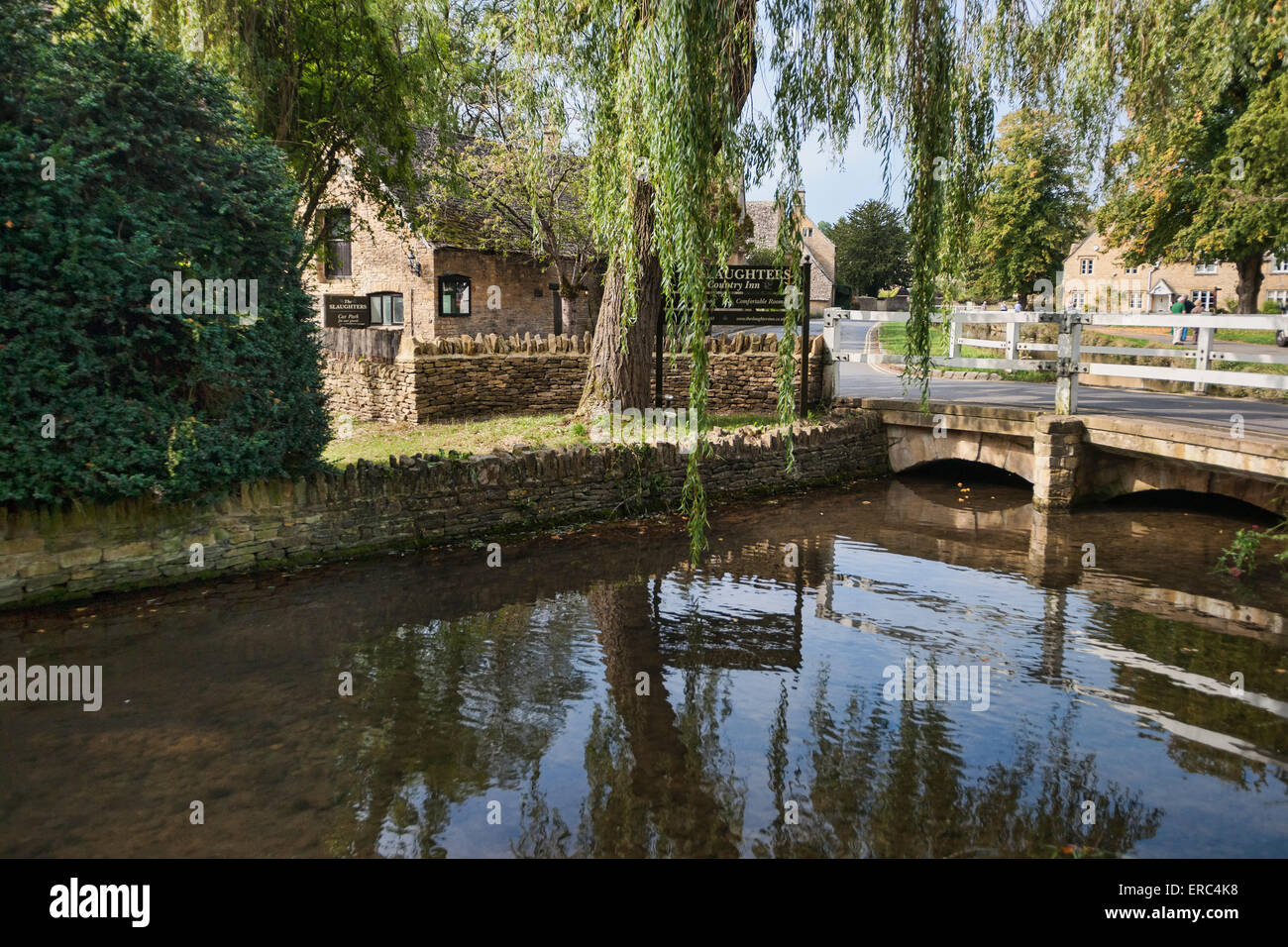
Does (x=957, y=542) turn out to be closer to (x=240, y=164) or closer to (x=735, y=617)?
(x=735, y=617)

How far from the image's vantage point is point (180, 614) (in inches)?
298

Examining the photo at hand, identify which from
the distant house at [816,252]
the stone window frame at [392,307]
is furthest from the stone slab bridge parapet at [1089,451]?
the distant house at [816,252]

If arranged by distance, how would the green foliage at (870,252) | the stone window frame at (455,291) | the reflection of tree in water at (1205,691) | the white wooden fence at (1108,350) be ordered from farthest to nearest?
1. the green foliage at (870,252)
2. the stone window frame at (455,291)
3. the white wooden fence at (1108,350)
4. the reflection of tree in water at (1205,691)

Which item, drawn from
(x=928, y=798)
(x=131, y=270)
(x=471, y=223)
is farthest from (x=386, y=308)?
(x=928, y=798)

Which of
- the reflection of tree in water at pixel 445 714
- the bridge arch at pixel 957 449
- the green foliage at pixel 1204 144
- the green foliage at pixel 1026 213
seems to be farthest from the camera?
the green foliage at pixel 1026 213

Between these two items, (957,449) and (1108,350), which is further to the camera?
(957,449)

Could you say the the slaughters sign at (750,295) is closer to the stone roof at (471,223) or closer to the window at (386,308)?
the stone roof at (471,223)

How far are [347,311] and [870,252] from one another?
4864 centimetres

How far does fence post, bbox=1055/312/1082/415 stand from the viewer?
12.0 metres

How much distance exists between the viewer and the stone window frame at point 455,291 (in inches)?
1136

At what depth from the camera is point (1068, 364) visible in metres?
12.0

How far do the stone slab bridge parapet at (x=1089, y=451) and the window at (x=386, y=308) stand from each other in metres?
19.8

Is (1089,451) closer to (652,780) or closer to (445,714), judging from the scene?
(652,780)

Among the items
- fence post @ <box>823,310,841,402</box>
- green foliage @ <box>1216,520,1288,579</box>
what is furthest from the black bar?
green foliage @ <box>1216,520,1288,579</box>
